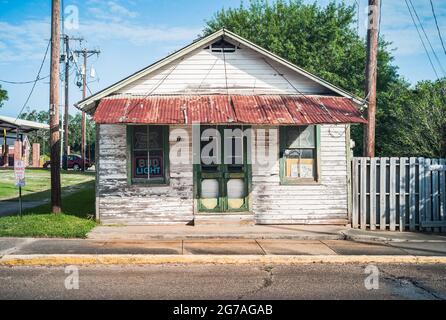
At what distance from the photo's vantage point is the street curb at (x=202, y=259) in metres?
7.23

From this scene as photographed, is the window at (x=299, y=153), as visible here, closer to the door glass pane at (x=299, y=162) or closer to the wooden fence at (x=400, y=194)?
the door glass pane at (x=299, y=162)

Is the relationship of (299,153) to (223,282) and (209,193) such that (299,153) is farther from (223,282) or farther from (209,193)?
(223,282)

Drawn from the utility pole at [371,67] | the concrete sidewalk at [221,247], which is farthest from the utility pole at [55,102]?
the utility pole at [371,67]

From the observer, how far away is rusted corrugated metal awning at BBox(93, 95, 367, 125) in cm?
955

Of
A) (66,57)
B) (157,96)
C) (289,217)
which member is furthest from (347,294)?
(66,57)

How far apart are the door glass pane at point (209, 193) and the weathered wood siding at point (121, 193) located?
75 centimetres

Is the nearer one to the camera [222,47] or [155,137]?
[155,137]

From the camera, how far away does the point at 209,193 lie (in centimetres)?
1063

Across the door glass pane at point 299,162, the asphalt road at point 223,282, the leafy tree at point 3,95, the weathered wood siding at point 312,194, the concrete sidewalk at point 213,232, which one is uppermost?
the leafy tree at point 3,95

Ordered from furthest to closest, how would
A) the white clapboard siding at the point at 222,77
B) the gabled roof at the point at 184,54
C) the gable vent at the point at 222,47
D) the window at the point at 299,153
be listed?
the gable vent at the point at 222,47 < the white clapboard siding at the point at 222,77 < the window at the point at 299,153 < the gabled roof at the point at 184,54

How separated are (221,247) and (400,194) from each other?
17.3 ft

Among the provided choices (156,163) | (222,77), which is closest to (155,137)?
(156,163)

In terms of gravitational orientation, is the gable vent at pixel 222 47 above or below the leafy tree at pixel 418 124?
above
